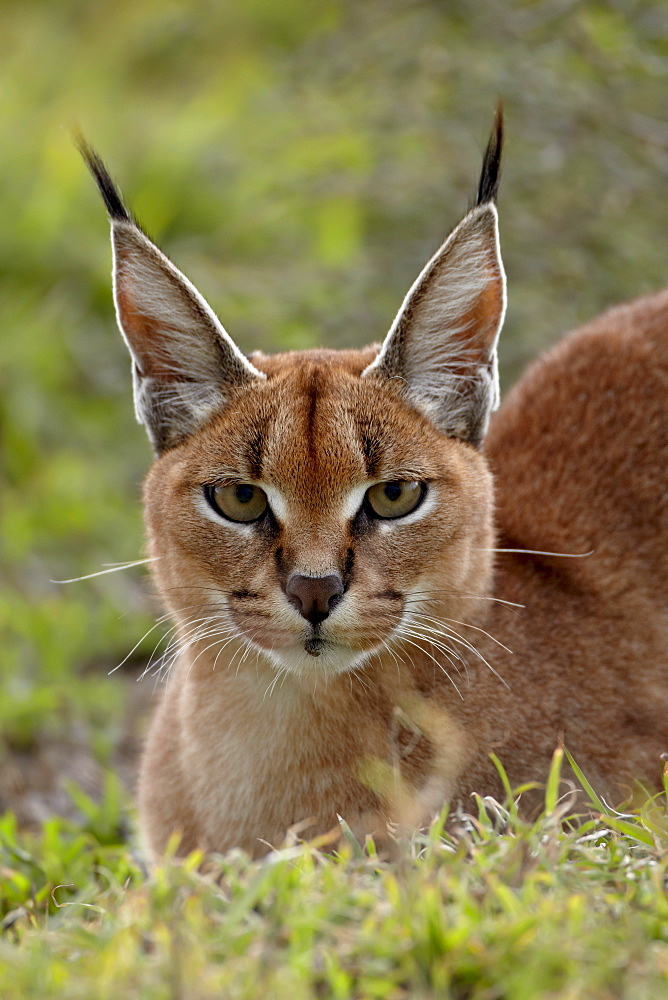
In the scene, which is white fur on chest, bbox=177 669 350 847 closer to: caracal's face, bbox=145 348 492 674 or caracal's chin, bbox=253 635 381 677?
caracal's face, bbox=145 348 492 674

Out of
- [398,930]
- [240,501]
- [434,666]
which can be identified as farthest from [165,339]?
[398,930]

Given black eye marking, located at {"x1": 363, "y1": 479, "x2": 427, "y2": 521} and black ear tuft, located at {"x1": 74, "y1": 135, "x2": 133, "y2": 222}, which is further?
black ear tuft, located at {"x1": 74, "y1": 135, "x2": 133, "y2": 222}

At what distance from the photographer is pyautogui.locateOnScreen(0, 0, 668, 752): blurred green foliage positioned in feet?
24.2

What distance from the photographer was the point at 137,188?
9.61 meters

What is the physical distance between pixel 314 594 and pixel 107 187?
1.56m

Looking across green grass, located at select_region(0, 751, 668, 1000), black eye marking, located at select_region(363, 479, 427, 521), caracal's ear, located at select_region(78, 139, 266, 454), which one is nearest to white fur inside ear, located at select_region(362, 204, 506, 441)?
black eye marking, located at select_region(363, 479, 427, 521)

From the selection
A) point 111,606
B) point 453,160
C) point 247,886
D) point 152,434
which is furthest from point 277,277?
point 247,886

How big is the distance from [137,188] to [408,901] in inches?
310

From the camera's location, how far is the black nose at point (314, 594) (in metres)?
3.48

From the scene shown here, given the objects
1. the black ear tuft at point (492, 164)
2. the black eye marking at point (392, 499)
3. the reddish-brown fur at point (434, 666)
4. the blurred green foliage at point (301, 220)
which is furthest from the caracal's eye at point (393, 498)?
the blurred green foliage at point (301, 220)

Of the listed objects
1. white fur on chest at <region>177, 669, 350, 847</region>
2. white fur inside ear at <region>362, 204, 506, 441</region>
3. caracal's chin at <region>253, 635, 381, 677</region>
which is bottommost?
white fur on chest at <region>177, 669, 350, 847</region>

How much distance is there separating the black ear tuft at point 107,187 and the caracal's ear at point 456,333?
97 centimetres

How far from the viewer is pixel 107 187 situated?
13.0ft

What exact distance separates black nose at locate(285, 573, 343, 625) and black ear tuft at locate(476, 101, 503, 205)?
1.37 m
